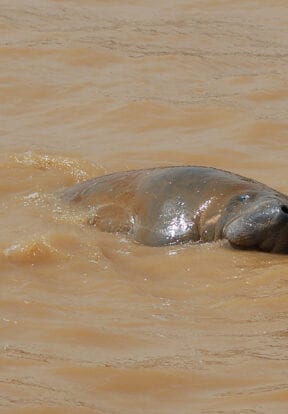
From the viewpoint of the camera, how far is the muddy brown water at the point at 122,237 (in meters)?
4.72

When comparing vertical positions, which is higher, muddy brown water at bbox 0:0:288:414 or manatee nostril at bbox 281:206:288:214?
manatee nostril at bbox 281:206:288:214

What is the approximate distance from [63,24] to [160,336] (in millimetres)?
7615

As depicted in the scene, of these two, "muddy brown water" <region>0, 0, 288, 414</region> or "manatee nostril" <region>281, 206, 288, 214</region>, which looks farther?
→ "manatee nostril" <region>281, 206, 288, 214</region>

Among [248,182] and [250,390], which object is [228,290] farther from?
[250,390]

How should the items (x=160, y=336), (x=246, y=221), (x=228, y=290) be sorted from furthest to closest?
(x=246, y=221) → (x=228, y=290) → (x=160, y=336)

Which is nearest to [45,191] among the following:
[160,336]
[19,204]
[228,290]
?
[19,204]

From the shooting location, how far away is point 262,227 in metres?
6.47

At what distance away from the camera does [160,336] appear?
5246mm

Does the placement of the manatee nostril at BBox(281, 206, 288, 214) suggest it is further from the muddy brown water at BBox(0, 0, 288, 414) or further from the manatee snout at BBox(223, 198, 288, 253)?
the muddy brown water at BBox(0, 0, 288, 414)

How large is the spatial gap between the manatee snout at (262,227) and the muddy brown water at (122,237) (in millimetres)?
73

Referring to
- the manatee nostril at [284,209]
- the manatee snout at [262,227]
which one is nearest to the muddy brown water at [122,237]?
the manatee snout at [262,227]

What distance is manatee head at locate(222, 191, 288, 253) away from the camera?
6434 millimetres

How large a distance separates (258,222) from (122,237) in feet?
2.66

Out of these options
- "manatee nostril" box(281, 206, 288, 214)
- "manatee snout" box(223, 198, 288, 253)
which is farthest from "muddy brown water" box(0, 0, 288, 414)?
"manatee nostril" box(281, 206, 288, 214)
